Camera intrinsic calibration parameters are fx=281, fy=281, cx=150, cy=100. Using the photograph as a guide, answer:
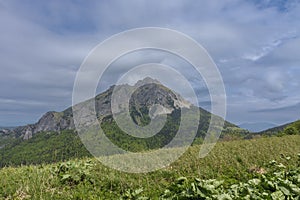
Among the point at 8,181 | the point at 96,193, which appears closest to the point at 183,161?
the point at 96,193

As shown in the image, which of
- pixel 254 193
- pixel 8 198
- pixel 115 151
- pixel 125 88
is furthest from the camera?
pixel 115 151

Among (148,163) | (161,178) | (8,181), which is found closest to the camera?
(8,181)

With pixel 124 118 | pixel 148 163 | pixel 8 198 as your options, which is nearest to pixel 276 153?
pixel 148 163

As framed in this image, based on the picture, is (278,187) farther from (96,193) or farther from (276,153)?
(276,153)

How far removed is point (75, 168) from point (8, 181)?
2137mm

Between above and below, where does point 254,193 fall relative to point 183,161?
below

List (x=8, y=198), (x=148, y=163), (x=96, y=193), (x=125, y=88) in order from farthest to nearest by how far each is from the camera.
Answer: (x=125, y=88)
(x=148, y=163)
(x=96, y=193)
(x=8, y=198)

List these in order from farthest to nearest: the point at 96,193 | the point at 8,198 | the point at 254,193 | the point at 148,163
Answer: the point at 148,163 < the point at 96,193 < the point at 8,198 < the point at 254,193

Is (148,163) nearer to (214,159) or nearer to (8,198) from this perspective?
(214,159)

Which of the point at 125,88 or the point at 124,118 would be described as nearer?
the point at 124,118

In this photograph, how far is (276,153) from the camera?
43.4 ft

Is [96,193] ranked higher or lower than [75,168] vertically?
lower

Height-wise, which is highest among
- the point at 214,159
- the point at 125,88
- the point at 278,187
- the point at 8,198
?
the point at 125,88

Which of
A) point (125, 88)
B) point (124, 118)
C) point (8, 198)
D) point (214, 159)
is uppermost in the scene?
point (125, 88)
